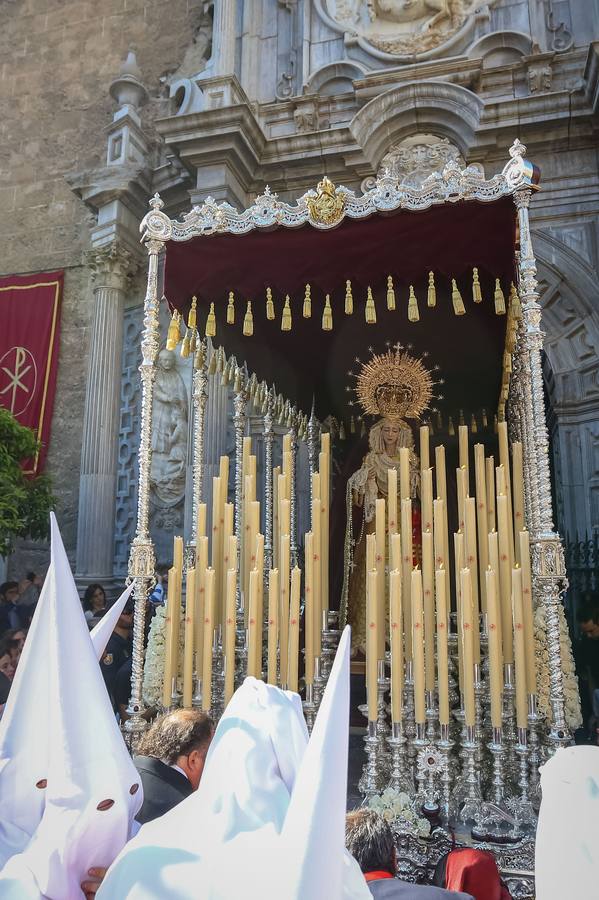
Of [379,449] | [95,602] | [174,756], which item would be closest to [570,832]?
[174,756]

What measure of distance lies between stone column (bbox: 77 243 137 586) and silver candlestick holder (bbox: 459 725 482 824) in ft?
19.1

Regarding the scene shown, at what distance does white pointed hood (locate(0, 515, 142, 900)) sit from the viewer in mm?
1344

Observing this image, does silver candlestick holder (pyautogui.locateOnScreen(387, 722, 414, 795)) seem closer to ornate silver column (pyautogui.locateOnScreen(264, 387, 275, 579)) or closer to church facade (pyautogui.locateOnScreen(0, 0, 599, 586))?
ornate silver column (pyautogui.locateOnScreen(264, 387, 275, 579))

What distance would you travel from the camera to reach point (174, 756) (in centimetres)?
224

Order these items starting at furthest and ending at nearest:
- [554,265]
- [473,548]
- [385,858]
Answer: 1. [554,265]
2. [473,548]
3. [385,858]

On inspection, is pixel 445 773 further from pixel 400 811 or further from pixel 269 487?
pixel 269 487

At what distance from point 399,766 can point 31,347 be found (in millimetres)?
8264

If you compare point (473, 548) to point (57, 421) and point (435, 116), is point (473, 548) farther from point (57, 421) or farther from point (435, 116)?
point (57, 421)

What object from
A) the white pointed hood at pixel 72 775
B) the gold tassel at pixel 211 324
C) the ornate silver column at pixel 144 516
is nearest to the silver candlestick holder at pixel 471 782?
the ornate silver column at pixel 144 516

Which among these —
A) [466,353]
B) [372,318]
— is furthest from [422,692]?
[466,353]

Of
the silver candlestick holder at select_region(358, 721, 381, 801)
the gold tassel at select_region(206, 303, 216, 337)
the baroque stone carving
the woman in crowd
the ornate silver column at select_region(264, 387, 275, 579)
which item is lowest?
the silver candlestick holder at select_region(358, 721, 381, 801)

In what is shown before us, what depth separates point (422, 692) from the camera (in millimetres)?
3365

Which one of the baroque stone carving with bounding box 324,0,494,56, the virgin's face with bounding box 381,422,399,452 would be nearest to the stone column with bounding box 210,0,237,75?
the baroque stone carving with bounding box 324,0,494,56

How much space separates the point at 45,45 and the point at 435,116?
7.19m
